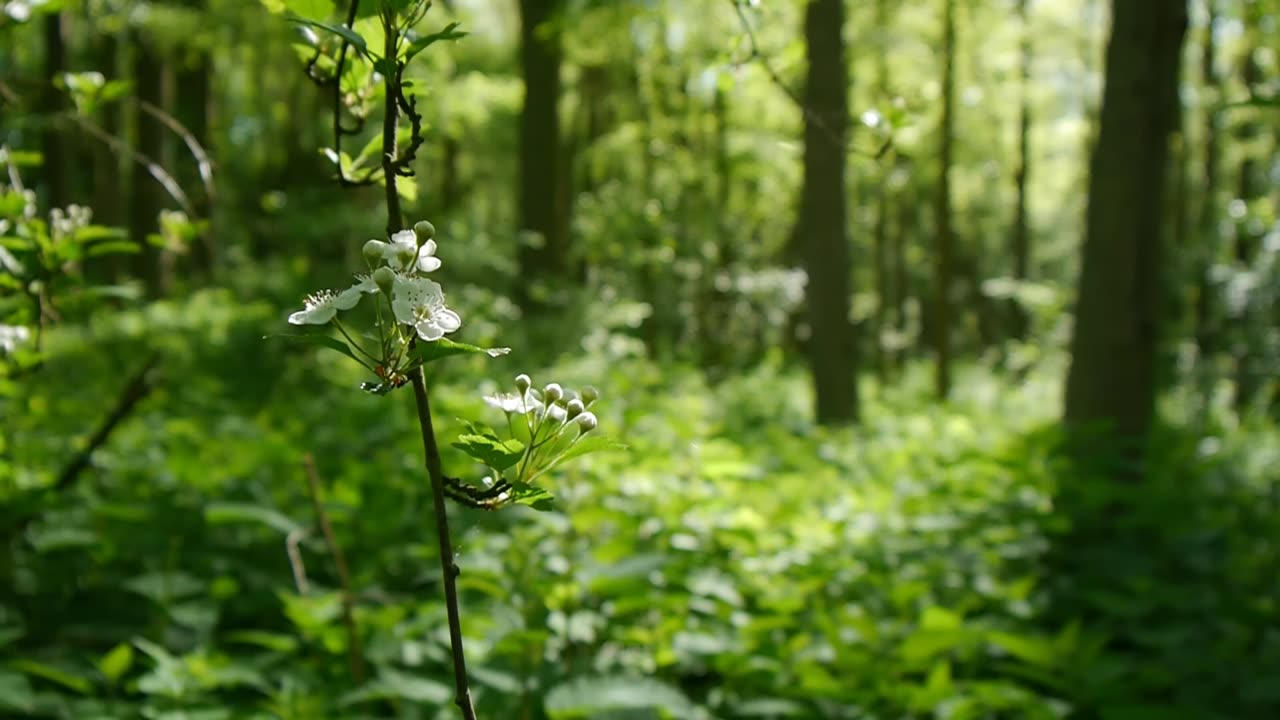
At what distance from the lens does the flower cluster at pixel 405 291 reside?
3.48 feet

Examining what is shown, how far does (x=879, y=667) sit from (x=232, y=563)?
2.19 meters

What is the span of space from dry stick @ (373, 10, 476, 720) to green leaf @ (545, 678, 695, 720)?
3.81ft

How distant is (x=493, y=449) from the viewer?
1.16 metres

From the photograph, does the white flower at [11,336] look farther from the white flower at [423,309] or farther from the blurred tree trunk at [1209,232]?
the blurred tree trunk at [1209,232]

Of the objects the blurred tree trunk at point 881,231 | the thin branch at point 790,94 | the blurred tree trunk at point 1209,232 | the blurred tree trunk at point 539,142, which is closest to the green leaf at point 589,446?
the thin branch at point 790,94

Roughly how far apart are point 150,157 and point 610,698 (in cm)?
1279

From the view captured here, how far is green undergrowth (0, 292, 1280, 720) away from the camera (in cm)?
269

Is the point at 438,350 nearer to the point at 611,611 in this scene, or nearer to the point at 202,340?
the point at 611,611

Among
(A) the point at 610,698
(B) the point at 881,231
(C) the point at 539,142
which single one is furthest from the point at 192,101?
(A) the point at 610,698

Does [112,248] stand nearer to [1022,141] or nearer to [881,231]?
[1022,141]

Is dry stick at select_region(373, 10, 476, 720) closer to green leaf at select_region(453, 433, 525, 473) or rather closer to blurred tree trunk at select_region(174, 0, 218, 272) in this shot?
green leaf at select_region(453, 433, 525, 473)

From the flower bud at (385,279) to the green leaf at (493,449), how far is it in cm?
19

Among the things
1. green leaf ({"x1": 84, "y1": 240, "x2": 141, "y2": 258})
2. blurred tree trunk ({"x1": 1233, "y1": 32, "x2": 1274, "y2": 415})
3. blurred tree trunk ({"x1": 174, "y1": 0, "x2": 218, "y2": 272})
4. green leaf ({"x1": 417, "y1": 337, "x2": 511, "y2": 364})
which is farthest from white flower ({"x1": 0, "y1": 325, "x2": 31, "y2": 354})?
blurred tree trunk ({"x1": 174, "y1": 0, "x2": 218, "y2": 272})

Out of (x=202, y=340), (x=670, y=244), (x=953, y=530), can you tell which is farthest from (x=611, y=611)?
(x=202, y=340)
